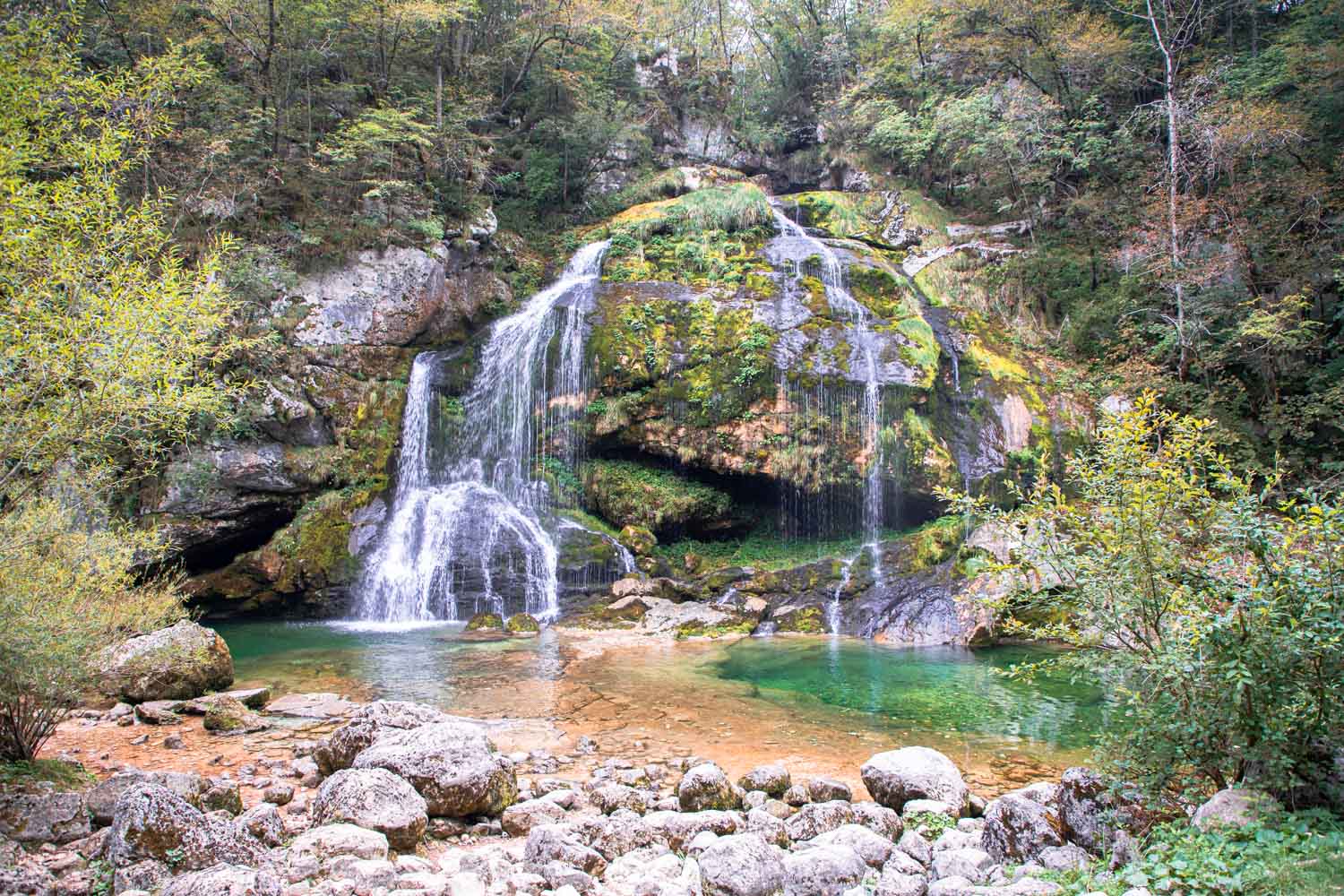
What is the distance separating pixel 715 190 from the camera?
21.4m

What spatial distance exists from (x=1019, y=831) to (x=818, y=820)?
136 centimetres

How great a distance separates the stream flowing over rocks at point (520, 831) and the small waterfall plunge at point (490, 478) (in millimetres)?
9089

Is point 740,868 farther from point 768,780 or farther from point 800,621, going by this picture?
point 800,621

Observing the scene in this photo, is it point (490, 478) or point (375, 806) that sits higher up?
point (490, 478)

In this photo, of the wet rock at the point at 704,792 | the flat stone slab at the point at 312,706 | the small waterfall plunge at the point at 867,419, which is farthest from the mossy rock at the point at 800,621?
the wet rock at the point at 704,792

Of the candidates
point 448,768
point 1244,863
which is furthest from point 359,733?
point 1244,863

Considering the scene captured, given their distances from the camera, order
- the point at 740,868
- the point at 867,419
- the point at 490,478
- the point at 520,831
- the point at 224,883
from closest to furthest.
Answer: the point at 224,883
the point at 740,868
the point at 520,831
the point at 867,419
the point at 490,478

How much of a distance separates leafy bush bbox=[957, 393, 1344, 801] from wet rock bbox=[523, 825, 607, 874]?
128 inches

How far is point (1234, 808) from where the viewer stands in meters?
3.47

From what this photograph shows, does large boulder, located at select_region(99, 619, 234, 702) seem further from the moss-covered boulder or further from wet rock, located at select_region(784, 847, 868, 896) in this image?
the moss-covered boulder

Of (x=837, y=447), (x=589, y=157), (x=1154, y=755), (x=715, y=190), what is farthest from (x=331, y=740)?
(x=589, y=157)

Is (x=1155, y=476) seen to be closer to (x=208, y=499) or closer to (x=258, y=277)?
(x=208, y=499)

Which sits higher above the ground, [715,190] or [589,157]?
[589,157]

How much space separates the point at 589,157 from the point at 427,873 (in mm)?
23795
